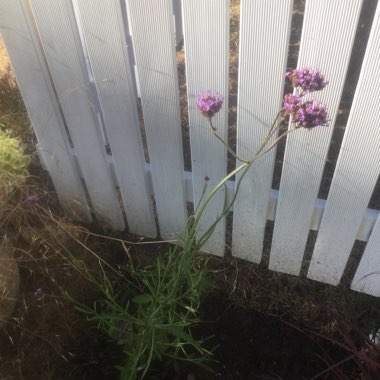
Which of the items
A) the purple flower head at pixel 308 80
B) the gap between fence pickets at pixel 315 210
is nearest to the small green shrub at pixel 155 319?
the gap between fence pickets at pixel 315 210

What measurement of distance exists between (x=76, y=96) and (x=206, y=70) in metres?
0.58

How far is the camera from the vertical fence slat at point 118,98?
4.65 feet

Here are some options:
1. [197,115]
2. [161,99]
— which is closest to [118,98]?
[161,99]

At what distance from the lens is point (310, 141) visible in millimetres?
1460

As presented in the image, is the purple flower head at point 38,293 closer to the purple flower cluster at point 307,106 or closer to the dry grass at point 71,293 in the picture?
the dry grass at point 71,293

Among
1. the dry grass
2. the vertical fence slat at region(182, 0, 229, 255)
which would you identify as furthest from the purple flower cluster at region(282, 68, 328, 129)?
the dry grass

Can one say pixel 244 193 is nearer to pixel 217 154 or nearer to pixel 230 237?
pixel 217 154

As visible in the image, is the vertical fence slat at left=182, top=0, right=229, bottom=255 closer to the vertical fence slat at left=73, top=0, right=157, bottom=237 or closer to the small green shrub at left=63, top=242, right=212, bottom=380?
the vertical fence slat at left=73, top=0, right=157, bottom=237

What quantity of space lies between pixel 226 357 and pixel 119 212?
2.71 ft

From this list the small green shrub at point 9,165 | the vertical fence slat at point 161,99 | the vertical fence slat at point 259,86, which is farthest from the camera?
the small green shrub at point 9,165

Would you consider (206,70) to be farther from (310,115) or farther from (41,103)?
(41,103)

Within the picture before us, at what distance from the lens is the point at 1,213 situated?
70.9 inches

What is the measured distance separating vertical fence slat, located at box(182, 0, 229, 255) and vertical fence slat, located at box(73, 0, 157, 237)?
0.24m

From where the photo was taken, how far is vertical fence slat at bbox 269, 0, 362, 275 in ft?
3.83
